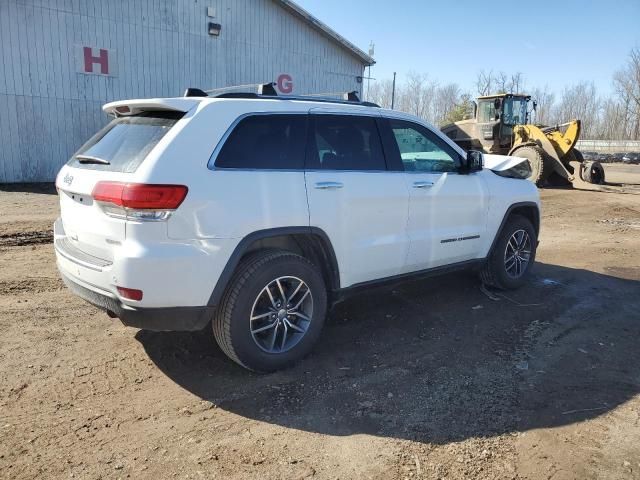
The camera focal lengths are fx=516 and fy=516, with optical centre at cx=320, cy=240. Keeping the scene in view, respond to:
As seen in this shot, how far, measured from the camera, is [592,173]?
1688 centimetres

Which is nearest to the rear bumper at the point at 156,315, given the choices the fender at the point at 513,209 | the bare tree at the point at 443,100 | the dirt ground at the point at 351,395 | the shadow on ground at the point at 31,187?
the dirt ground at the point at 351,395

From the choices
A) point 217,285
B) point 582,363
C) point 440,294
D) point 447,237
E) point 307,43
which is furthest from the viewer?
point 307,43

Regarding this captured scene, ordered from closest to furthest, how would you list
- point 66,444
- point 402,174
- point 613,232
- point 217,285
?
point 66,444
point 217,285
point 402,174
point 613,232

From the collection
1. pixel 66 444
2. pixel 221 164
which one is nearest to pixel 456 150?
pixel 221 164

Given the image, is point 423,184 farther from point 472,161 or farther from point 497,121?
point 497,121

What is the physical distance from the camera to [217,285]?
3.33 meters

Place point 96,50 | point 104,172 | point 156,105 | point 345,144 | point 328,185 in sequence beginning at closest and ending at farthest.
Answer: point 104,172 < point 156,105 < point 328,185 < point 345,144 < point 96,50

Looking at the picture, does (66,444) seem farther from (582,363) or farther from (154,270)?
(582,363)

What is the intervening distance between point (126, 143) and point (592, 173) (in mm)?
16909

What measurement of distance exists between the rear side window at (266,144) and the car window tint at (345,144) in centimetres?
13

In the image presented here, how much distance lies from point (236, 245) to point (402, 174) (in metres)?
1.75

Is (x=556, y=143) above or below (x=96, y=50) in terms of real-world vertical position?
below

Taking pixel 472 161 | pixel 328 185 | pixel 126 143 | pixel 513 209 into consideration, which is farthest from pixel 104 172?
pixel 513 209

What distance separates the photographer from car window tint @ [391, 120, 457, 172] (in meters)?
4.57
